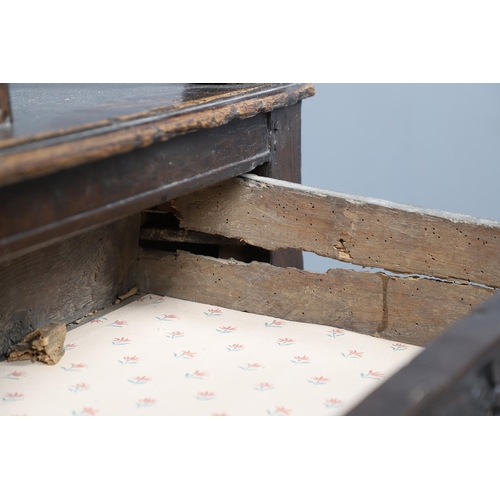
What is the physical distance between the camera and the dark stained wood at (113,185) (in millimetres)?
1442

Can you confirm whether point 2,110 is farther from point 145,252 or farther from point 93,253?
point 145,252

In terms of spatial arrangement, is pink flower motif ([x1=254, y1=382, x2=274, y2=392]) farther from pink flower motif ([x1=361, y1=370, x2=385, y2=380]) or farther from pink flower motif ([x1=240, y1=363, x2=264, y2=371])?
pink flower motif ([x1=361, y1=370, x2=385, y2=380])

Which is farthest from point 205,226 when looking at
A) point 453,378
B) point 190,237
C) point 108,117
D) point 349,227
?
point 453,378

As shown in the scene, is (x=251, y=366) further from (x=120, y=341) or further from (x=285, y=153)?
(x=285, y=153)

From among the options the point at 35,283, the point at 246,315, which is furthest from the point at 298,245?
the point at 35,283

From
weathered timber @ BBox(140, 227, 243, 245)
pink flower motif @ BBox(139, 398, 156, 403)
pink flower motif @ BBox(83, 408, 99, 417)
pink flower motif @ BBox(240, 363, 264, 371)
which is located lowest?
pink flower motif @ BBox(240, 363, 264, 371)

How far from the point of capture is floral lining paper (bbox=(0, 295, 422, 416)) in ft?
5.83

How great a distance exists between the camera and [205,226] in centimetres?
233

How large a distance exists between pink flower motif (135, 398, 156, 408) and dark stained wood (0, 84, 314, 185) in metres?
0.56

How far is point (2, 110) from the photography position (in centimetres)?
157

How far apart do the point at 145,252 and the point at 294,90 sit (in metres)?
0.67

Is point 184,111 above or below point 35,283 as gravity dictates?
above

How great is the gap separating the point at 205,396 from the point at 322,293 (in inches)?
20.9

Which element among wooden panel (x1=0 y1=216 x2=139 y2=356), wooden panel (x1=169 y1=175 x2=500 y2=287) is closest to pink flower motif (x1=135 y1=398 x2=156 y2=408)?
wooden panel (x1=0 y1=216 x2=139 y2=356)
